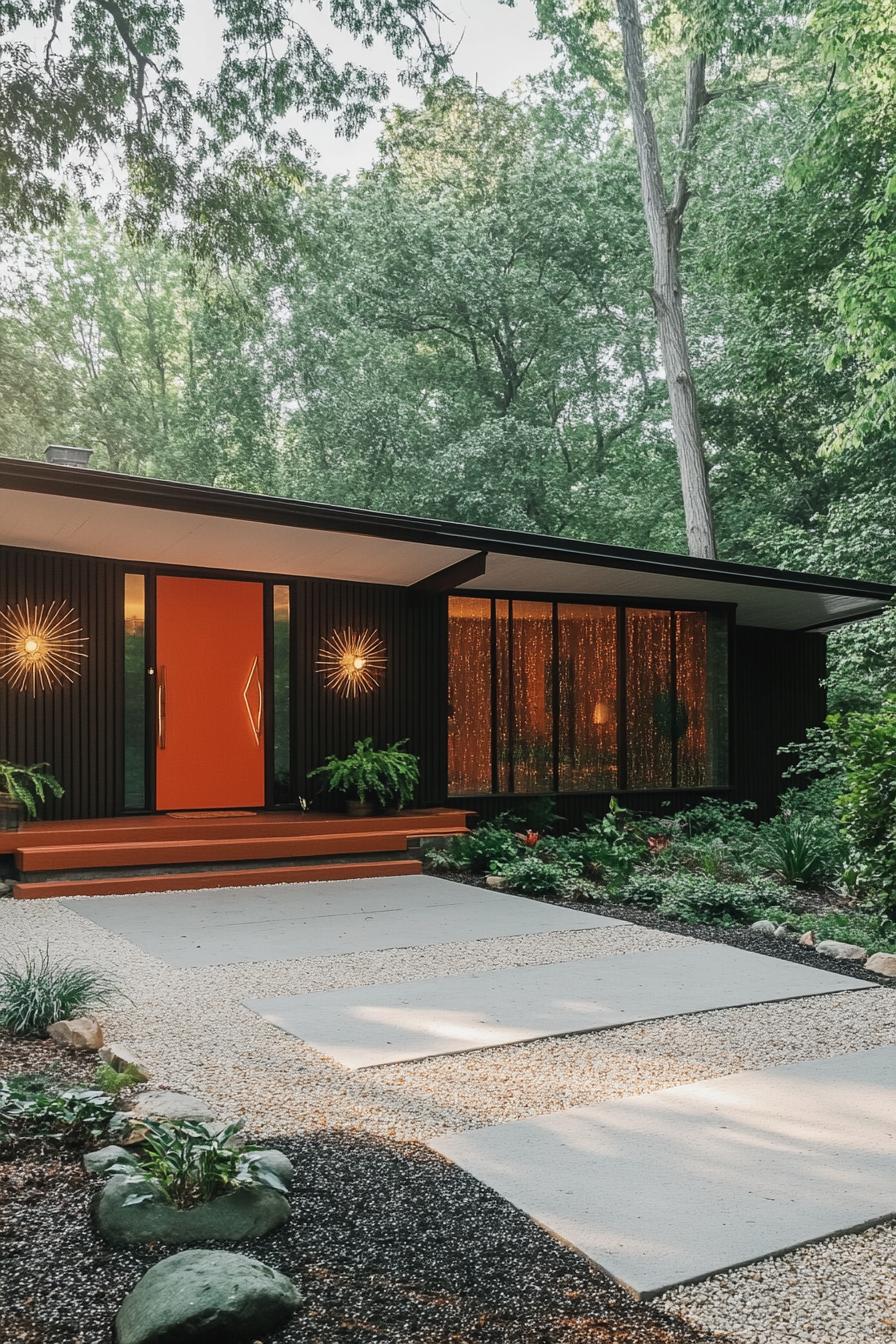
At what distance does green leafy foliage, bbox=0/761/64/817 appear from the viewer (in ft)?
24.7

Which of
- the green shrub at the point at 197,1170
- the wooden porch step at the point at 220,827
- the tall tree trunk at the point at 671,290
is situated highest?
the tall tree trunk at the point at 671,290

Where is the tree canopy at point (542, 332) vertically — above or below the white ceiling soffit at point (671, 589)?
above

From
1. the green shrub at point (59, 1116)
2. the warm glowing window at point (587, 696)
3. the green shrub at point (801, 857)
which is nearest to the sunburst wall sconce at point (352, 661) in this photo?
the warm glowing window at point (587, 696)

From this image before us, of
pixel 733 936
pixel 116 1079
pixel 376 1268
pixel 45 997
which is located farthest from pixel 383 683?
pixel 376 1268

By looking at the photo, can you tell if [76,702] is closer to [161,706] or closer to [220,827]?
[161,706]

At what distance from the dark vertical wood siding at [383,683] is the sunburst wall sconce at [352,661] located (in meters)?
0.05

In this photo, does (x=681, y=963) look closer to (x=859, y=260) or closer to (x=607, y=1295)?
(x=607, y=1295)

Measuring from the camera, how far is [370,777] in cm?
896

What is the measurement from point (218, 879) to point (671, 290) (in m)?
12.7

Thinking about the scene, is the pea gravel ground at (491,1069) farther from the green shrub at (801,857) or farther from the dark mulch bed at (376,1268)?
the green shrub at (801,857)

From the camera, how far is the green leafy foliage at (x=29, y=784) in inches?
297

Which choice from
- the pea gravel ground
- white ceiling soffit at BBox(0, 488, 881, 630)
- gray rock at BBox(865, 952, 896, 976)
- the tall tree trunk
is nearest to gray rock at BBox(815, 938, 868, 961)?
gray rock at BBox(865, 952, 896, 976)

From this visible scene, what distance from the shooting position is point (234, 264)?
10898mm

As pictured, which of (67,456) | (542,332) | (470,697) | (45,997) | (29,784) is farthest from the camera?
(542,332)
